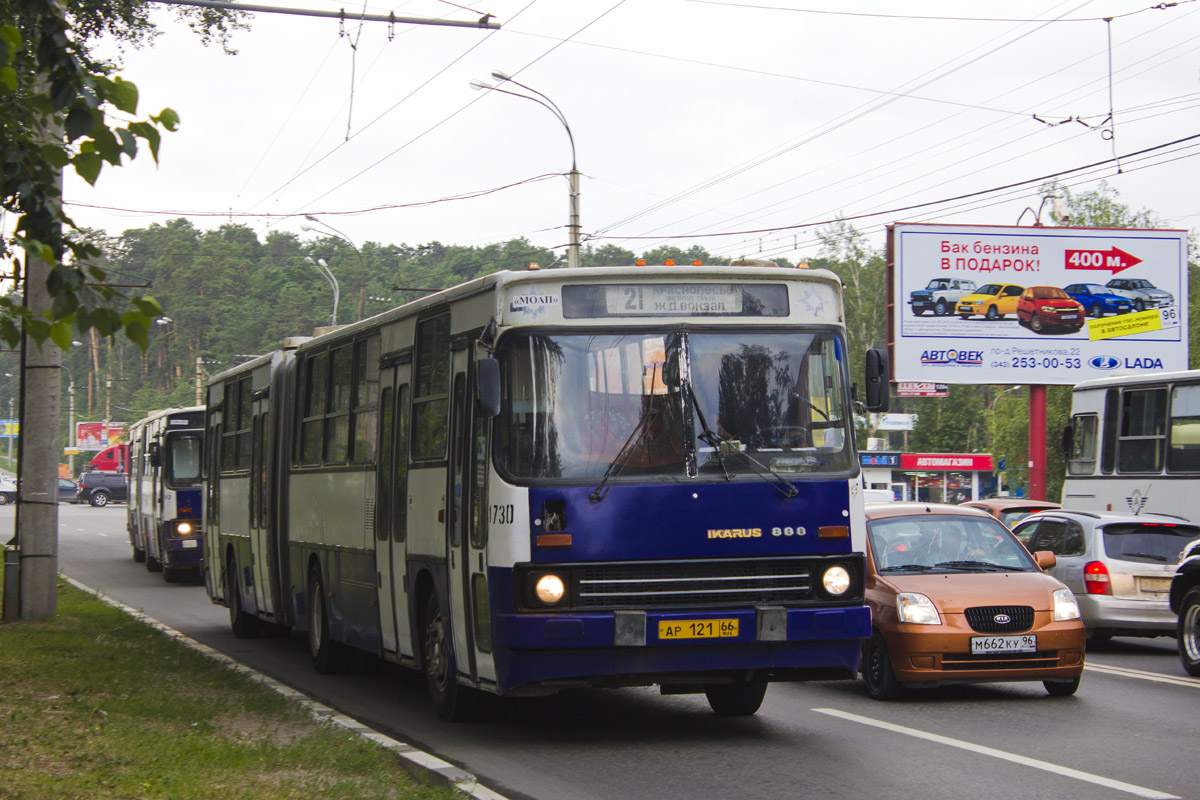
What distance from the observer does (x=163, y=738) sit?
31.2 feet

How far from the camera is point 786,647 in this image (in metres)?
9.79

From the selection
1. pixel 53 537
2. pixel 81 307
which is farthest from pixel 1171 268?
pixel 81 307

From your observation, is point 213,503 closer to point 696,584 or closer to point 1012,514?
point 696,584

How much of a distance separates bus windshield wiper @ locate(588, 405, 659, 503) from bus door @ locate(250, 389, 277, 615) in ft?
26.1

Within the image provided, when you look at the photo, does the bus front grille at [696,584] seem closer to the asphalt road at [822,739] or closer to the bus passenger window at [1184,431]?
the asphalt road at [822,739]

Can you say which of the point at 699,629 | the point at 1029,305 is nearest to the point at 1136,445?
the point at 1029,305

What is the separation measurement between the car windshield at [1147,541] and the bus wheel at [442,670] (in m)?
8.62

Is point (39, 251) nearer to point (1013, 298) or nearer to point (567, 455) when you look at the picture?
point (567, 455)

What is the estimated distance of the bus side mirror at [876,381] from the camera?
33.5ft

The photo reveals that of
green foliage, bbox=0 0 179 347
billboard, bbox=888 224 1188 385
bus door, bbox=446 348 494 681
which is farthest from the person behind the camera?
billboard, bbox=888 224 1188 385

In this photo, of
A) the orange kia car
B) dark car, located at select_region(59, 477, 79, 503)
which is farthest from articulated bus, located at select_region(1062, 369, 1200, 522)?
dark car, located at select_region(59, 477, 79, 503)

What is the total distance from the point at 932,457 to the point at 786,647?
191ft

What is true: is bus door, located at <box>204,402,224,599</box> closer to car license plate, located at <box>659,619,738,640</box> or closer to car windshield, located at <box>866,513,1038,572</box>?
car windshield, located at <box>866,513,1038,572</box>

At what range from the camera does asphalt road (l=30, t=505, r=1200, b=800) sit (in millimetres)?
8555
